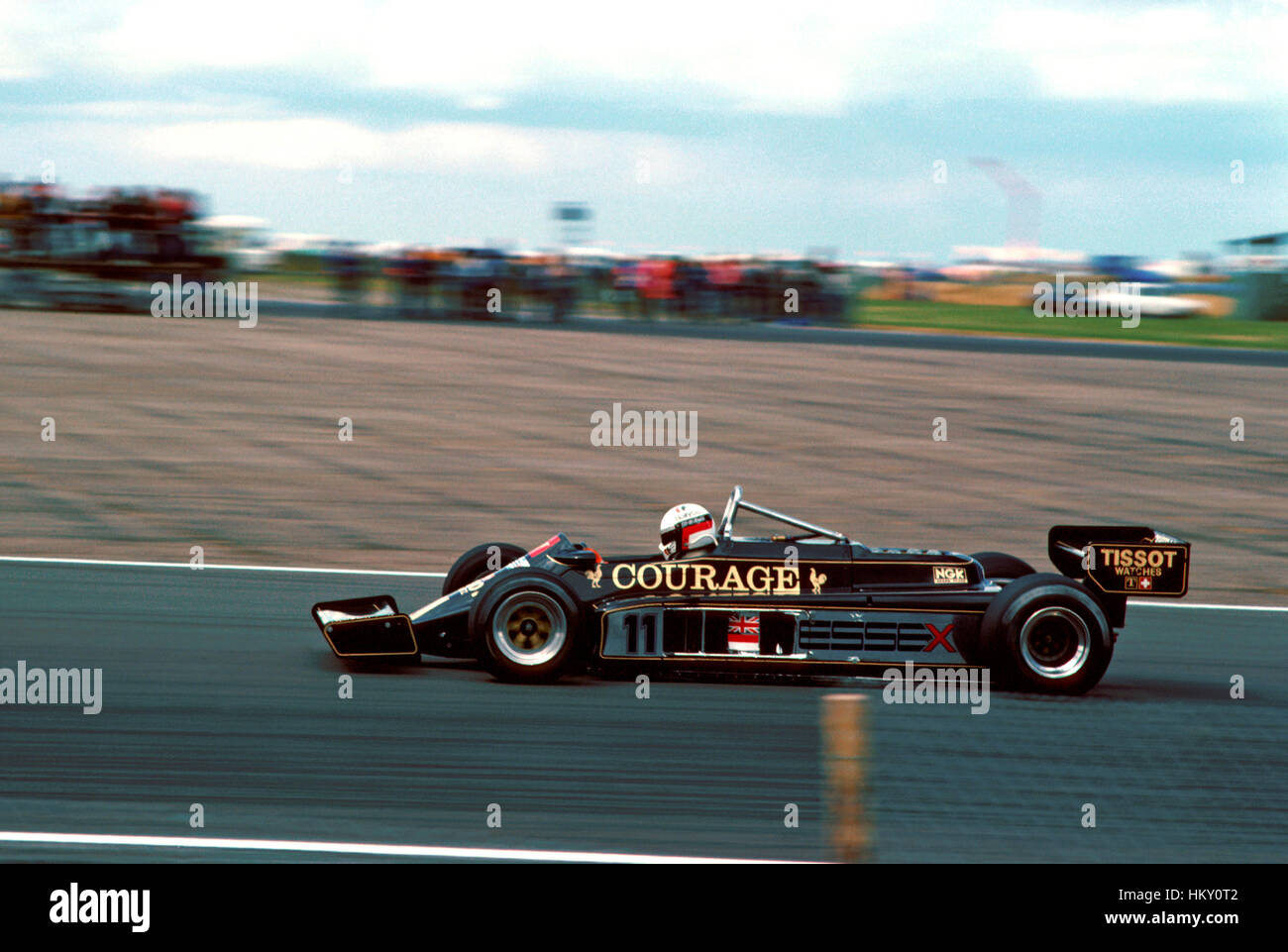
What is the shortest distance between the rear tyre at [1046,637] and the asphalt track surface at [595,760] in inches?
4.8

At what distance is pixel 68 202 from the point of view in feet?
86.7

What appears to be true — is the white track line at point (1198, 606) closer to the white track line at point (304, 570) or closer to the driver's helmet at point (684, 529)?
the white track line at point (304, 570)

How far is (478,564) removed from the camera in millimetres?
7766

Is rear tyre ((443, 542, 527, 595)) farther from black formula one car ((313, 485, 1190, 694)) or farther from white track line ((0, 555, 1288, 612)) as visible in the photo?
white track line ((0, 555, 1288, 612))

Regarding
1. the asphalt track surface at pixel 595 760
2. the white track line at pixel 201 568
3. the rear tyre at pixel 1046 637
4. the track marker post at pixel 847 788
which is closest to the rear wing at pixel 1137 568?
the rear tyre at pixel 1046 637

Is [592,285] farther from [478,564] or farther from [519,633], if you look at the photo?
[519,633]

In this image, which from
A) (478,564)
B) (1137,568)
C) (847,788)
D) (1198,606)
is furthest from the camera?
(1198,606)

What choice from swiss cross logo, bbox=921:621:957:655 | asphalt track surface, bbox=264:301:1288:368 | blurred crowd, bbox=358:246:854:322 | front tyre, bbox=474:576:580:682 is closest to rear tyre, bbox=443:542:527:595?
front tyre, bbox=474:576:580:682

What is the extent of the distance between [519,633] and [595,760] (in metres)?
1.23

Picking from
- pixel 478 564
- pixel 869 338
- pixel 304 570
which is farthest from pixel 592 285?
pixel 478 564

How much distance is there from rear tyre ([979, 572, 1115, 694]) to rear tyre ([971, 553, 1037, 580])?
675 millimetres

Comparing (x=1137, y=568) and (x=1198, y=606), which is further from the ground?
(x=1137, y=568)

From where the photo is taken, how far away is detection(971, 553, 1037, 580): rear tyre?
25.6 feet
